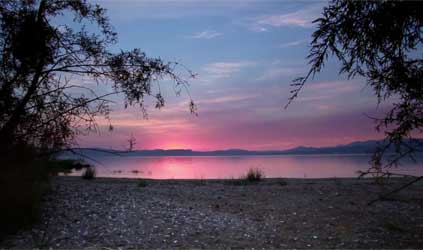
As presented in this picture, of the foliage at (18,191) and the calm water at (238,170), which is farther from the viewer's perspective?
the calm water at (238,170)

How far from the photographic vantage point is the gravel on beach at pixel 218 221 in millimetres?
7168

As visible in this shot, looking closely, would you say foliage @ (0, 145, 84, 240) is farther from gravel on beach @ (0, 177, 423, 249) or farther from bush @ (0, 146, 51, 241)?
gravel on beach @ (0, 177, 423, 249)

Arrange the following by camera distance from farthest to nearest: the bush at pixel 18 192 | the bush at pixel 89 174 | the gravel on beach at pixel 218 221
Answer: the bush at pixel 89 174 → the bush at pixel 18 192 → the gravel on beach at pixel 218 221

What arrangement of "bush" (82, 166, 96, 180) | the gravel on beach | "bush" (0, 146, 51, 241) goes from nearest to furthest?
the gravel on beach, "bush" (0, 146, 51, 241), "bush" (82, 166, 96, 180)

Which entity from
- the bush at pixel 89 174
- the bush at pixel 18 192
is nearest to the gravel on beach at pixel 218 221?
the bush at pixel 18 192

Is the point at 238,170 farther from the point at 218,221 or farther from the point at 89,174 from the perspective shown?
the point at 218,221

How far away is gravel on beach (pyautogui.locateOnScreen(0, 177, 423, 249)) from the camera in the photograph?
7.17m

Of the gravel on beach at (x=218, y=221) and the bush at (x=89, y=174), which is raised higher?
the bush at (x=89, y=174)

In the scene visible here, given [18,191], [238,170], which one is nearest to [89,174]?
[18,191]

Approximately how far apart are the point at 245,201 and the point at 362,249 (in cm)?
391

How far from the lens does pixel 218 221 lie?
8305mm

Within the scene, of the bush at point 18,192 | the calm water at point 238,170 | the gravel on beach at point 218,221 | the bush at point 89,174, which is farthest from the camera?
the calm water at point 238,170

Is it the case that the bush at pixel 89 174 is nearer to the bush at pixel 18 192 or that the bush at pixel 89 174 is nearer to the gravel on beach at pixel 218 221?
the gravel on beach at pixel 218 221

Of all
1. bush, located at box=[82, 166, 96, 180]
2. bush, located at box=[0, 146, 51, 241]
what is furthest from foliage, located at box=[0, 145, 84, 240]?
bush, located at box=[82, 166, 96, 180]
